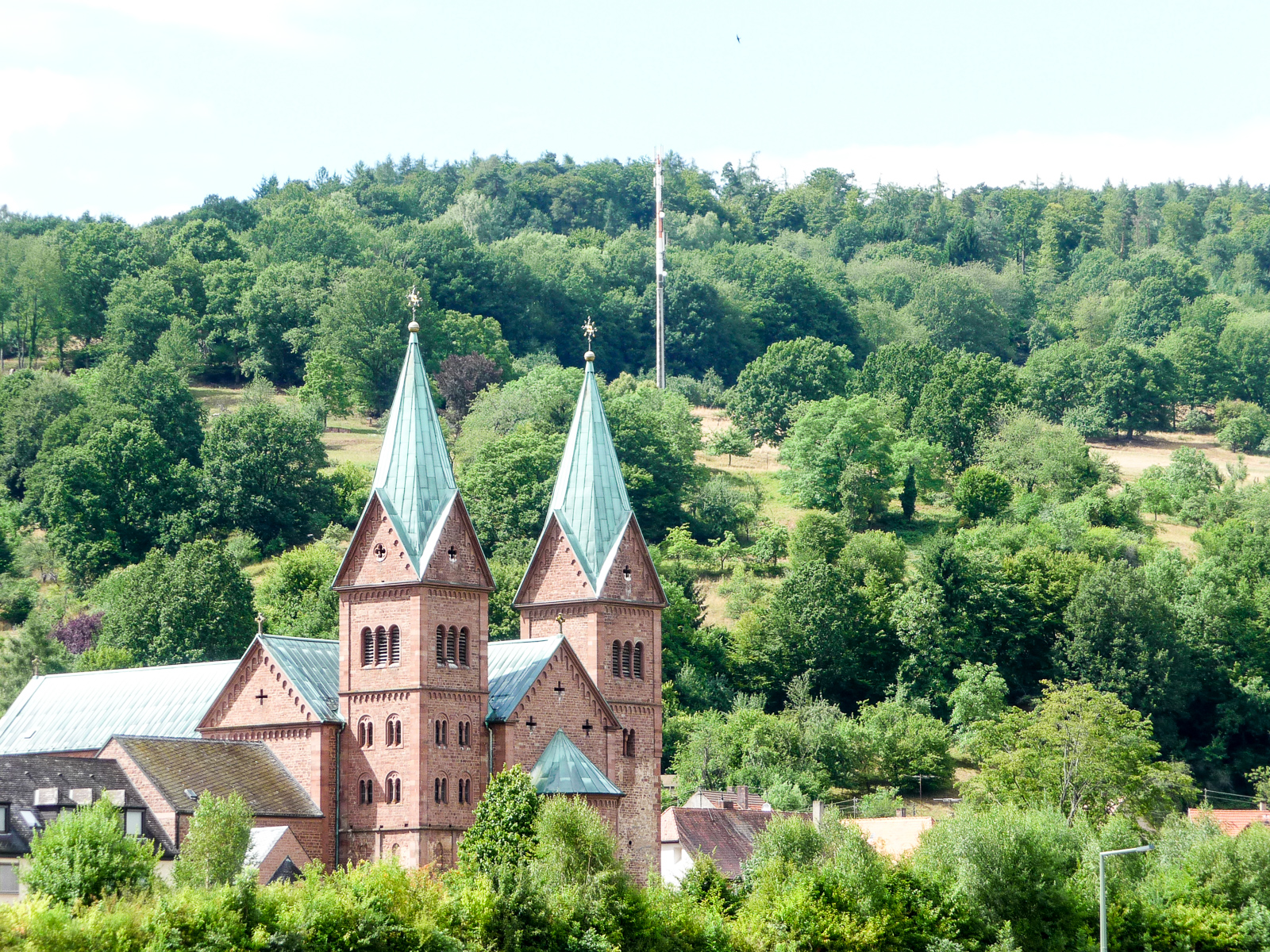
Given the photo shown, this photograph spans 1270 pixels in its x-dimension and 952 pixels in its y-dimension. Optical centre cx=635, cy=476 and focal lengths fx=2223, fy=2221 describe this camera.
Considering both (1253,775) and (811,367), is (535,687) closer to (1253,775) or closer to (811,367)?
(1253,775)

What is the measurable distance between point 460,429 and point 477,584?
90.9 metres

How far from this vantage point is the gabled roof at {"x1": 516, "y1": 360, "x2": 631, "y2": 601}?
82688 millimetres

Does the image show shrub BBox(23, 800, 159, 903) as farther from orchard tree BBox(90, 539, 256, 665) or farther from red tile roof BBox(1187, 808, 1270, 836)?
orchard tree BBox(90, 539, 256, 665)

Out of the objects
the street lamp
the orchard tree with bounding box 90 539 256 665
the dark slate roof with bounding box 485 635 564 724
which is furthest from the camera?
the orchard tree with bounding box 90 539 256 665

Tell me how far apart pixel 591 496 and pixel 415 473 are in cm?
915

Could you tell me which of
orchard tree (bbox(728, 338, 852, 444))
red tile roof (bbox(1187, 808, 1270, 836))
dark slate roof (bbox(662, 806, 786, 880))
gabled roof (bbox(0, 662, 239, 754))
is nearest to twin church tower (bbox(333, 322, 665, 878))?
gabled roof (bbox(0, 662, 239, 754))

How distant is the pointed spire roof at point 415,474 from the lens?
75.9 meters

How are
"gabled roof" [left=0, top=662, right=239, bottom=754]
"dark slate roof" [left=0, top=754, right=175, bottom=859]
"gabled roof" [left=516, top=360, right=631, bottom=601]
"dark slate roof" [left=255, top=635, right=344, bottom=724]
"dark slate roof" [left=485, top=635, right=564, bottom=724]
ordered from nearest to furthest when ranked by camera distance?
"dark slate roof" [left=0, top=754, right=175, bottom=859] → "dark slate roof" [left=255, top=635, right=344, bottom=724] → "dark slate roof" [left=485, top=635, right=564, bottom=724] → "gabled roof" [left=0, top=662, right=239, bottom=754] → "gabled roof" [left=516, top=360, right=631, bottom=601]

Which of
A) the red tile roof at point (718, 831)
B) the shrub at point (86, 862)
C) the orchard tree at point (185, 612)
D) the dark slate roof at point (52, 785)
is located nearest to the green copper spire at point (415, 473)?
the dark slate roof at point (52, 785)

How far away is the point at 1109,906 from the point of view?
7431 centimetres

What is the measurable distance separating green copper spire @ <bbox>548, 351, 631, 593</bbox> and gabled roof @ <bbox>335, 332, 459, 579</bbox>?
6.83 metres

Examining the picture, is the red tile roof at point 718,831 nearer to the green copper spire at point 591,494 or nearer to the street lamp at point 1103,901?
the green copper spire at point 591,494

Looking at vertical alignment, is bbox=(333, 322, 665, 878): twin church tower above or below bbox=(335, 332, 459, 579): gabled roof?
below

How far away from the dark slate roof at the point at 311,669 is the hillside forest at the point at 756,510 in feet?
102
